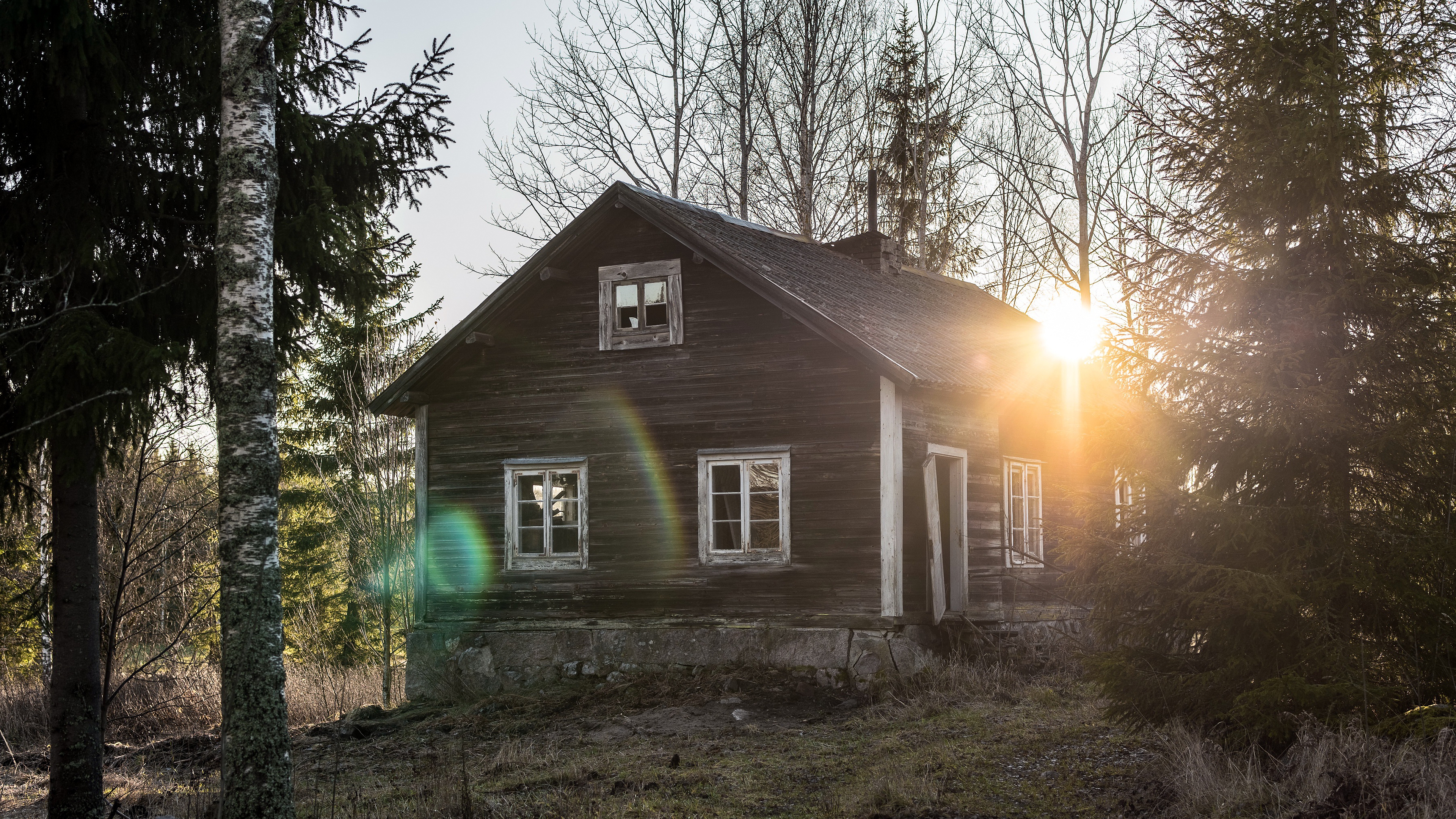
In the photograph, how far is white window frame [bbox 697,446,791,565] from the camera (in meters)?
15.0

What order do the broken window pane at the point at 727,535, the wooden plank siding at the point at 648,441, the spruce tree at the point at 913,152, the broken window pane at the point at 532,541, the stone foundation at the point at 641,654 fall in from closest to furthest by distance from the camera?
the stone foundation at the point at 641,654, the wooden plank siding at the point at 648,441, the broken window pane at the point at 727,535, the broken window pane at the point at 532,541, the spruce tree at the point at 913,152

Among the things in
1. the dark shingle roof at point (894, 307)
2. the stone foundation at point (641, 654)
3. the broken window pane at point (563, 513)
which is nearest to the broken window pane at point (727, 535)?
the stone foundation at point (641, 654)

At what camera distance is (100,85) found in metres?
9.86

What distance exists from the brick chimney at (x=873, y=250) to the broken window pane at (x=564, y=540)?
7.47m

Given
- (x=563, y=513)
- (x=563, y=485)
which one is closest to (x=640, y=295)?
(x=563, y=485)

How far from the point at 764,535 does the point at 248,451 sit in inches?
342

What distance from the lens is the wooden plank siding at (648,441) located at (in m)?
14.8

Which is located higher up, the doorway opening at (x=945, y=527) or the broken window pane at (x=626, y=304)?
the broken window pane at (x=626, y=304)

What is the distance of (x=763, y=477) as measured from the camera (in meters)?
15.3

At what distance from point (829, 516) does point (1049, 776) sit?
19.5 feet

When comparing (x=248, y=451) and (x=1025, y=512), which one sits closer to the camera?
(x=248, y=451)

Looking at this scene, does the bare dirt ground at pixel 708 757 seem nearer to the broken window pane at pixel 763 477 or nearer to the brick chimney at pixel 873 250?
the broken window pane at pixel 763 477

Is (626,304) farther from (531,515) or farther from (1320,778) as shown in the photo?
(1320,778)

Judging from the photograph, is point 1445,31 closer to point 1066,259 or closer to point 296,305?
point 296,305
